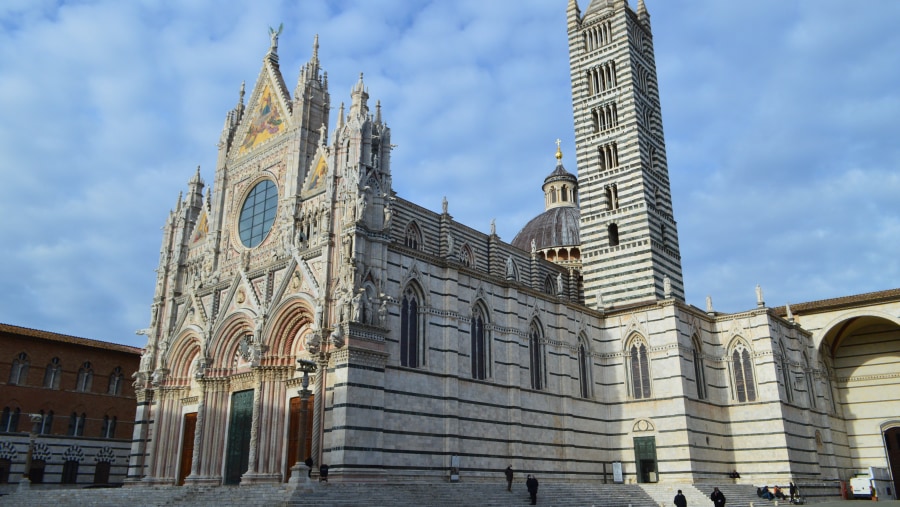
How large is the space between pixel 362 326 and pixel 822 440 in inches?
964

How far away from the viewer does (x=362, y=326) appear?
22.4 meters

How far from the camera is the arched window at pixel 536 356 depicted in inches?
1161

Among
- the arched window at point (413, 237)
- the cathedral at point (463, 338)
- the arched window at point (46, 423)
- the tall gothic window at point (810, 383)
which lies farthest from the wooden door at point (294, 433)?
the tall gothic window at point (810, 383)

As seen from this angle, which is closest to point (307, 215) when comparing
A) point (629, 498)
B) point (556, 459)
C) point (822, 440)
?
point (556, 459)

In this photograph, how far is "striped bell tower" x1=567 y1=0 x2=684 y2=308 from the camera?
35.9m

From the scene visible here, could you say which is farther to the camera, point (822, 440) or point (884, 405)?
point (884, 405)

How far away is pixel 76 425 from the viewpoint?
116ft

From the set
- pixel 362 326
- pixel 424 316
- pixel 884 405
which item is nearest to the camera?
pixel 362 326

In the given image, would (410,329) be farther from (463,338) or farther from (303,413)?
(303,413)

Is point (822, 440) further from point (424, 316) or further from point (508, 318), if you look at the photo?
point (424, 316)

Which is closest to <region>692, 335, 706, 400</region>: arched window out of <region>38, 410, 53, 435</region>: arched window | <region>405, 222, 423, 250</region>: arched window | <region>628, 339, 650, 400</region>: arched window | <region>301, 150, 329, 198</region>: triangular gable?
<region>628, 339, 650, 400</region>: arched window

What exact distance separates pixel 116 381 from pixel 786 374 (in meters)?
33.0

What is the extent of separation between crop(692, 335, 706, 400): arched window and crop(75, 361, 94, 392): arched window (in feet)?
96.1

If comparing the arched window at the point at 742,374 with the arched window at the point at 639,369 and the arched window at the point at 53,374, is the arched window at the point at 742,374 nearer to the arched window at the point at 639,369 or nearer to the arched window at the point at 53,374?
Result: the arched window at the point at 639,369
